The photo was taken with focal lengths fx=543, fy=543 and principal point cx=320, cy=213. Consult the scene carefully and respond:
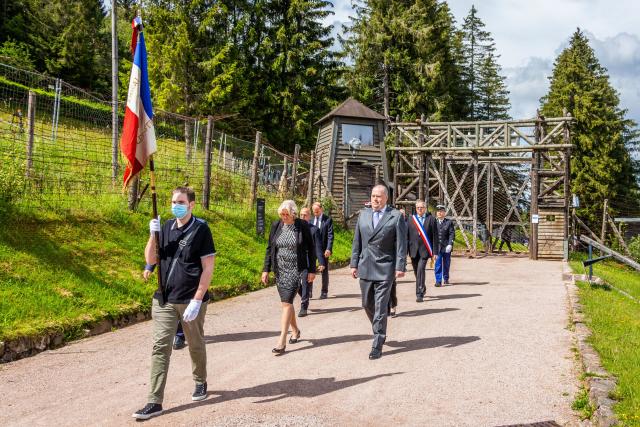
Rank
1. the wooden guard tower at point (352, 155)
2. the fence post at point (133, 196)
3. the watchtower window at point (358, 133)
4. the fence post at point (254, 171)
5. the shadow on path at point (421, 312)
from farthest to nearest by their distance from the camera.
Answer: the watchtower window at point (358, 133) → the wooden guard tower at point (352, 155) → the fence post at point (254, 171) → the fence post at point (133, 196) → the shadow on path at point (421, 312)

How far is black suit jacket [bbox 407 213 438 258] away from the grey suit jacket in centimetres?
364

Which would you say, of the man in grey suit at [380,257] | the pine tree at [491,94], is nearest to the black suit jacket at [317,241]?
the man in grey suit at [380,257]

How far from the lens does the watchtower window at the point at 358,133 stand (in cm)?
2800

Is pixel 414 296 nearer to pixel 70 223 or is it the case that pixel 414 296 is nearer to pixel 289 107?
pixel 70 223

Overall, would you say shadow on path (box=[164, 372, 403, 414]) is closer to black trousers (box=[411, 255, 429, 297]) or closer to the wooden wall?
black trousers (box=[411, 255, 429, 297])

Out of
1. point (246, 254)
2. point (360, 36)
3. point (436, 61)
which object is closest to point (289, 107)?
point (360, 36)

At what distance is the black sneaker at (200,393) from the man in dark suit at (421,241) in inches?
235

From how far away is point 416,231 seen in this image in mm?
10703

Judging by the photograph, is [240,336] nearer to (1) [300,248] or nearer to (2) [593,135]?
(1) [300,248]

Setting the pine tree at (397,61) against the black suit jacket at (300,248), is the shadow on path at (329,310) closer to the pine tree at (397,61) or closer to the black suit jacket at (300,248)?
the black suit jacket at (300,248)

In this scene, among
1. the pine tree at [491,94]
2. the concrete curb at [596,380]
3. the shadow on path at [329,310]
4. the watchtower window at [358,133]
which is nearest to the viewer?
the concrete curb at [596,380]

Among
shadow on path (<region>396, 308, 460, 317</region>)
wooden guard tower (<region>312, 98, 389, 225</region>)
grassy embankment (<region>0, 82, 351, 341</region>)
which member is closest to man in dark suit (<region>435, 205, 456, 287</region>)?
shadow on path (<region>396, 308, 460, 317</region>)

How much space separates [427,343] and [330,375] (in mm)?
1941

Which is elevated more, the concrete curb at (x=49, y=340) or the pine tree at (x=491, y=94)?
the pine tree at (x=491, y=94)
